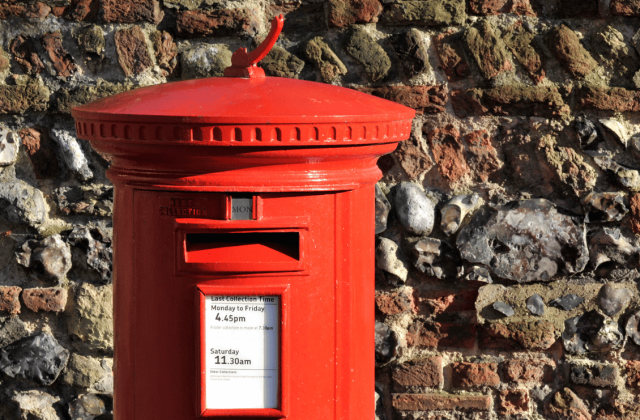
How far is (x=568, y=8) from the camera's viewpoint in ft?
7.91

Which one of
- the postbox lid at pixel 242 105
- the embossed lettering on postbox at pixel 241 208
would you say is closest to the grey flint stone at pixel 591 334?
the postbox lid at pixel 242 105

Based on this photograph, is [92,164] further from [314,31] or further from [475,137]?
[475,137]

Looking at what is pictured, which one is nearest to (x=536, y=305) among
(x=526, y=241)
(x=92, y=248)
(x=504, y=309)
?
(x=504, y=309)

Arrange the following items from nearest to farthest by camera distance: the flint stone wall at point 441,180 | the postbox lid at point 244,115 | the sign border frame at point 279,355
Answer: the postbox lid at point 244,115, the sign border frame at point 279,355, the flint stone wall at point 441,180

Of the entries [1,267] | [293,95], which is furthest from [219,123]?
[1,267]

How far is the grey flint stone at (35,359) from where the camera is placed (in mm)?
2551

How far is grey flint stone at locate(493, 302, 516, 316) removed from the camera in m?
2.48

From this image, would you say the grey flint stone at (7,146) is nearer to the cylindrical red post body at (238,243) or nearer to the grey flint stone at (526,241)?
the cylindrical red post body at (238,243)

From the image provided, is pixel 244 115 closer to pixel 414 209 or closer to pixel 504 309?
pixel 414 209

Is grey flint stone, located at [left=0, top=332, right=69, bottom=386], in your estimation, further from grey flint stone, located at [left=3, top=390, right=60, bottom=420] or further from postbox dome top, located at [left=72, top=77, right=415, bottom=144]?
postbox dome top, located at [left=72, top=77, right=415, bottom=144]

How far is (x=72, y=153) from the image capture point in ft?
8.19

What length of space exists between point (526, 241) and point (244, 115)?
1.36m

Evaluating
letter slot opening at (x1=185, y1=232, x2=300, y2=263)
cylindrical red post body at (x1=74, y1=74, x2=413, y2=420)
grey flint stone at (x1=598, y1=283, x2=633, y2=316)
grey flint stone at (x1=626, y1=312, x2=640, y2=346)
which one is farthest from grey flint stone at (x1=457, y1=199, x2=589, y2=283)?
letter slot opening at (x1=185, y1=232, x2=300, y2=263)

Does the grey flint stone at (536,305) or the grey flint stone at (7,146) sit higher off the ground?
the grey flint stone at (7,146)
